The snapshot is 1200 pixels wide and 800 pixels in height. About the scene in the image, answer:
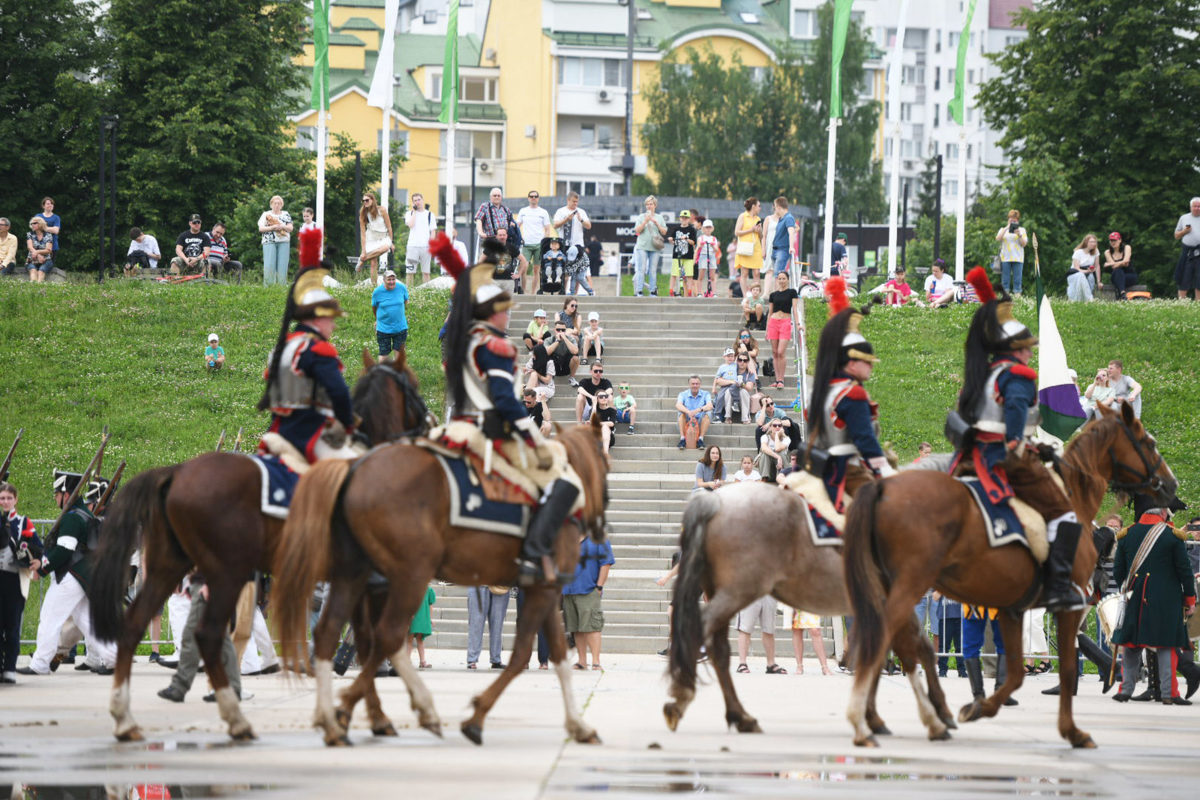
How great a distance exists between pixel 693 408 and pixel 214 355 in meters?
9.36

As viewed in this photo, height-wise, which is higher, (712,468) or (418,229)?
(418,229)

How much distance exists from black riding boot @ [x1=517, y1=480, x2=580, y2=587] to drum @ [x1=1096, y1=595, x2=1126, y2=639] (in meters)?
8.88

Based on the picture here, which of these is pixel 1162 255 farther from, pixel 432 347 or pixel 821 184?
pixel 821 184

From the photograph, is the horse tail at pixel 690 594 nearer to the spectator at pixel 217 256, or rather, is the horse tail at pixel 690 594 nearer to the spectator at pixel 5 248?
the spectator at pixel 217 256

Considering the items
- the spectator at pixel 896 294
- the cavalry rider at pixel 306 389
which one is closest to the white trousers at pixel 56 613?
the cavalry rider at pixel 306 389

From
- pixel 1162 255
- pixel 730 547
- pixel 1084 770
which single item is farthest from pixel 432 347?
pixel 1162 255

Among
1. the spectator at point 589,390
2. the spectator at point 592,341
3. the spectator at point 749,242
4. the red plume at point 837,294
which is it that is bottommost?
the spectator at point 589,390

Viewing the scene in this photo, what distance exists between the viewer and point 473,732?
10586mm

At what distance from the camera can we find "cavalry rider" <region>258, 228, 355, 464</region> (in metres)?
11.6

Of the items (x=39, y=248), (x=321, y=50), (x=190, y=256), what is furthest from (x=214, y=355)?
(x=321, y=50)

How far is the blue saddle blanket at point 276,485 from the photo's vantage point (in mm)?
11312

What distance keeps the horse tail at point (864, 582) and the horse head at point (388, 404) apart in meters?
3.25

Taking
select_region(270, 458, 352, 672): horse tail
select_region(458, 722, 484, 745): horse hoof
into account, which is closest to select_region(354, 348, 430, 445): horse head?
select_region(270, 458, 352, 672): horse tail

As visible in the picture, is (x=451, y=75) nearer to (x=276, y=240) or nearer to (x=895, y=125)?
(x=276, y=240)
